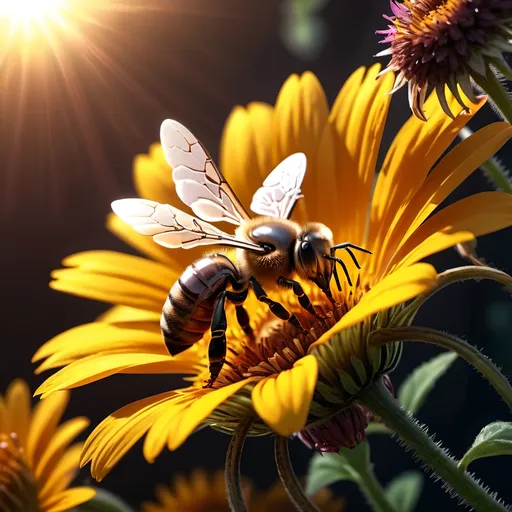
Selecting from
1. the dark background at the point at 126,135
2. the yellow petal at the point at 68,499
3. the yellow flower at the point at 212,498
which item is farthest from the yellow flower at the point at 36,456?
the dark background at the point at 126,135

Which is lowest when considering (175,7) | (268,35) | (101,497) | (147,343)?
(101,497)

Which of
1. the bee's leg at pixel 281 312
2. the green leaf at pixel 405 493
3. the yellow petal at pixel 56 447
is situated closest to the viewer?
the bee's leg at pixel 281 312

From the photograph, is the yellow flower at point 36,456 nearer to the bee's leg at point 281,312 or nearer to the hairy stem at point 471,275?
the bee's leg at point 281,312

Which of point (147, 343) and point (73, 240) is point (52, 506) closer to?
point (147, 343)

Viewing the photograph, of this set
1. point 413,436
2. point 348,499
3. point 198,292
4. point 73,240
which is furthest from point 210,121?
point 413,436

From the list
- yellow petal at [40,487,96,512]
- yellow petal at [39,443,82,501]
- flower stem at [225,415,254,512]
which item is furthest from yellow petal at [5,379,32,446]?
flower stem at [225,415,254,512]

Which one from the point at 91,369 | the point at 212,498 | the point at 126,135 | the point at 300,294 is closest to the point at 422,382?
the point at 300,294
